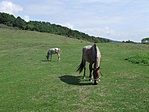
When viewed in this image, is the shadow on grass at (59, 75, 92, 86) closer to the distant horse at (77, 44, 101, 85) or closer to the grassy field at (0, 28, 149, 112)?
the grassy field at (0, 28, 149, 112)

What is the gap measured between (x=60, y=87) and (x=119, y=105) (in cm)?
435

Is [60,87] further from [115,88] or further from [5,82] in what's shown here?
[5,82]

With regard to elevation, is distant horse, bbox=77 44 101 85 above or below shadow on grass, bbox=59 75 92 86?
above

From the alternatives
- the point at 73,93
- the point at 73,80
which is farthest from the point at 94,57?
the point at 73,93

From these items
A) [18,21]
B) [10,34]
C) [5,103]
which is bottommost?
[5,103]

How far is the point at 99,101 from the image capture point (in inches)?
392

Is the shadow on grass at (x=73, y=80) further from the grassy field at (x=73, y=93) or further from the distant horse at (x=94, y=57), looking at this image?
the distant horse at (x=94, y=57)

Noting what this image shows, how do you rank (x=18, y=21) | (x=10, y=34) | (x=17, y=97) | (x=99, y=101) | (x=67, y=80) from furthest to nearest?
1. (x=18, y=21)
2. (x=10, y=34)
3. (x=67, y=80)
4. (x=17, y=97)
5. (x=99, y=101)

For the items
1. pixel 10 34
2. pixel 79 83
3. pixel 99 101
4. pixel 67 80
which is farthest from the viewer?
pixel 10 34

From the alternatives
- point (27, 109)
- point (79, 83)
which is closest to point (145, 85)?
point (79, 83)

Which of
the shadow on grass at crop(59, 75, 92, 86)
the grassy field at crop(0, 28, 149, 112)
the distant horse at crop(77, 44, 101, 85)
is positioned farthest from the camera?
the shadow on grass at crop(59, 75, 92, 86)

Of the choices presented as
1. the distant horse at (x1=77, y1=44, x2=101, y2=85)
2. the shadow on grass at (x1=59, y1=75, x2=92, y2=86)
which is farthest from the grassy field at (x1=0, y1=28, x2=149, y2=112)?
the distant horse at (x1=77, y1=44, x2=101, y2=85)

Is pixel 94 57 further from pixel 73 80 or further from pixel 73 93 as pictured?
pixel 73 93

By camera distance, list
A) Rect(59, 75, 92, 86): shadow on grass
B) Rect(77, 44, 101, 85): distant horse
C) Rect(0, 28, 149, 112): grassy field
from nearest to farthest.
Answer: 1. Rect(0, 28, 149, 112): grassy field
2. Rect(77, 44, 101, 85): distant horse
3. Rect(59, 75, 92, 86): shadow on grass
